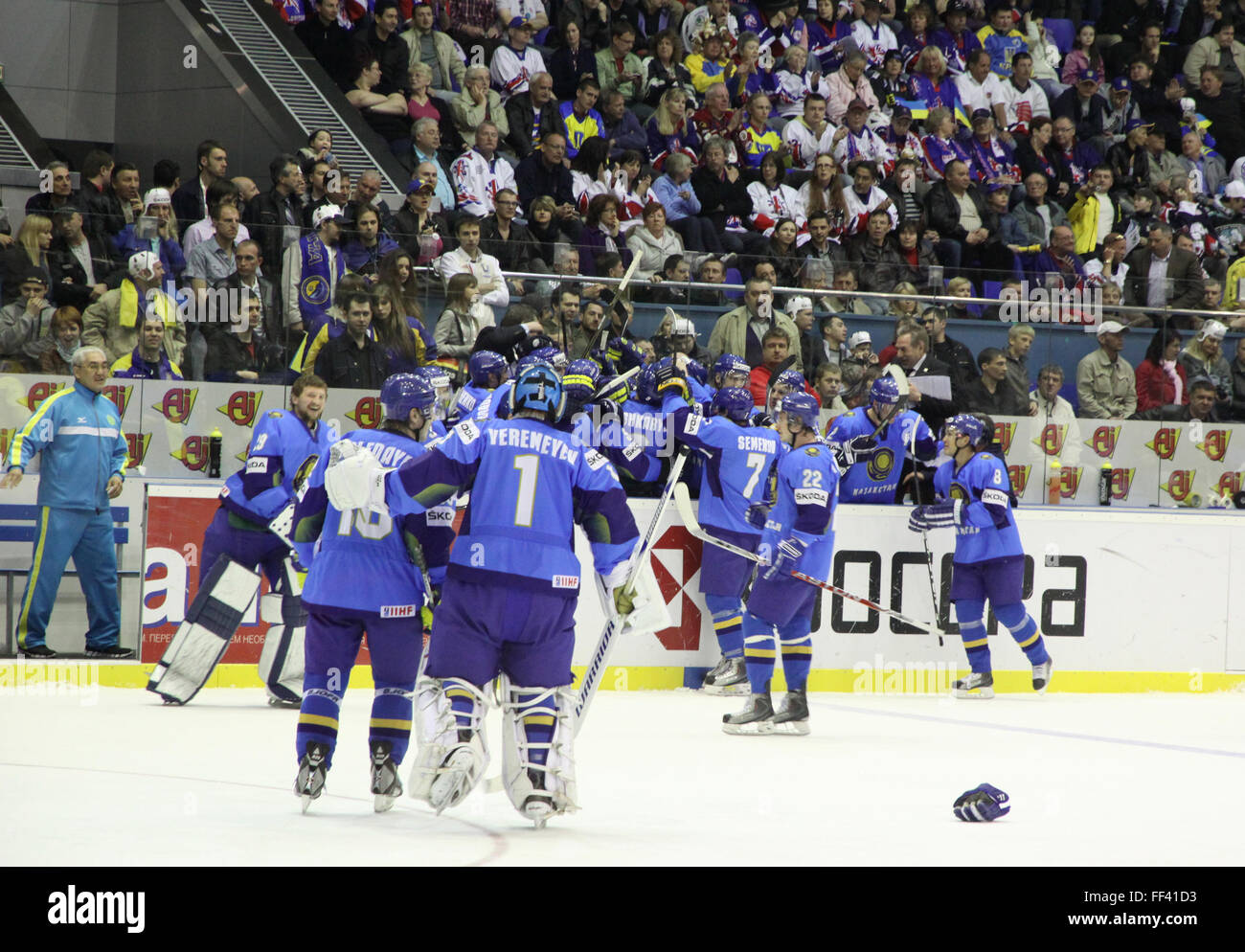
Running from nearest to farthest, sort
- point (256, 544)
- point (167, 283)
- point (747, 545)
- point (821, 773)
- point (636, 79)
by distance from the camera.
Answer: point (821, 773) < point (256, 544) < point (167, 283) < point (747, 545) < point (636, 79)

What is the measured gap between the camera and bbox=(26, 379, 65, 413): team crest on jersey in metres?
9.41

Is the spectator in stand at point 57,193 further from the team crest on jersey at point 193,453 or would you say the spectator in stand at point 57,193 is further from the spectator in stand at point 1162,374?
the spectator in stand at point 1162,374

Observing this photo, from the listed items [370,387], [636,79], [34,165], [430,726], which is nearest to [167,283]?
[370,387]

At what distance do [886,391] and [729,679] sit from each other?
2233mm

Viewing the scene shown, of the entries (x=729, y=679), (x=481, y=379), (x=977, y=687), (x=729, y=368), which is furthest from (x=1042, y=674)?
(x=481, y=379)

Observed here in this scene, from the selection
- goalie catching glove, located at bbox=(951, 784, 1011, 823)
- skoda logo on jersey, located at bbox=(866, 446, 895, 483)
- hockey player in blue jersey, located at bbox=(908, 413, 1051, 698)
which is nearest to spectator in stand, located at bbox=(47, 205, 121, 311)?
skoda logo on jersey, located at bbox=(866, 446, 895, 483)

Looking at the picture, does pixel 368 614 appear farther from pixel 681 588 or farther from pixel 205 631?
pixel 681 588

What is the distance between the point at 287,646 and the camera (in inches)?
347

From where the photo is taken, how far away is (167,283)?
31.6 feet

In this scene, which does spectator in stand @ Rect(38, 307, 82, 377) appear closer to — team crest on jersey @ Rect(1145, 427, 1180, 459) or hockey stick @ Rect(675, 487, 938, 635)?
hockey stick @ Rect(675, 487, 938, 635)

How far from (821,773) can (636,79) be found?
8.79 m
